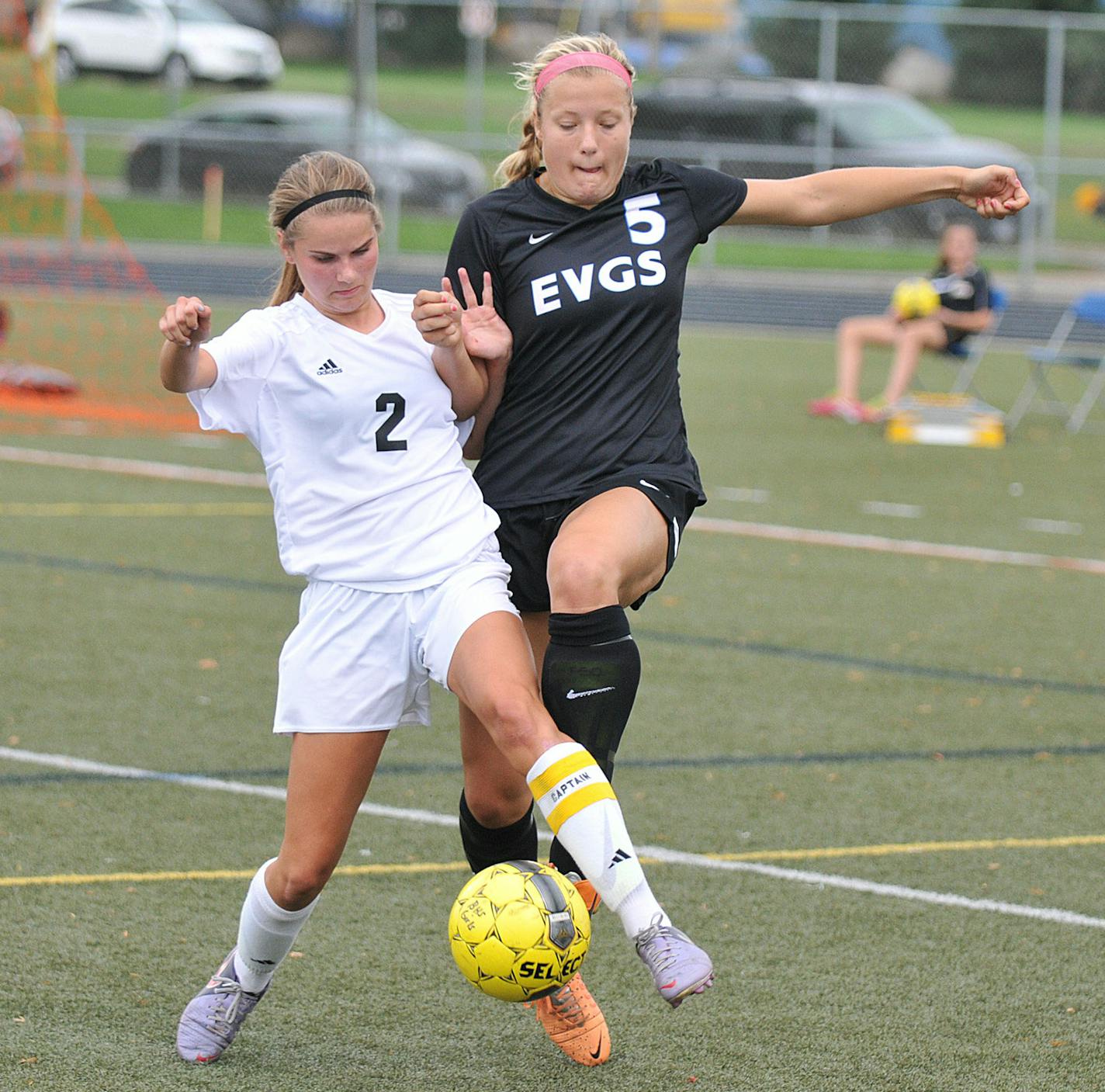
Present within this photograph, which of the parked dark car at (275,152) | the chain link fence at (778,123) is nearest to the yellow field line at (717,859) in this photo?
the chain link fence at (778,123)

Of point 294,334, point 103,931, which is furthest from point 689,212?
point 103,931

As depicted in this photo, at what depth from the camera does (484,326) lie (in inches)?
150

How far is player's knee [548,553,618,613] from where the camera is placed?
3516mm

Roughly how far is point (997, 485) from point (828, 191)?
7.86 metres

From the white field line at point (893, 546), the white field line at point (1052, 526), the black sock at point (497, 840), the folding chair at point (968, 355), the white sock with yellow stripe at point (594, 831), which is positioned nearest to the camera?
the white sock with yellow stripe at point (594, 831)

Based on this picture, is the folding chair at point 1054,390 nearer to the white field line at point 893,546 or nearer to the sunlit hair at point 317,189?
the white field line at point 893,546

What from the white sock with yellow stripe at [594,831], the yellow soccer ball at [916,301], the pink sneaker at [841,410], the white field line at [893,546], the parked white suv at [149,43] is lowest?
the white field line at [893,546]

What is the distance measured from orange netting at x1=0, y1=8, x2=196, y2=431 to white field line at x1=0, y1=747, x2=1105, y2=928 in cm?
757

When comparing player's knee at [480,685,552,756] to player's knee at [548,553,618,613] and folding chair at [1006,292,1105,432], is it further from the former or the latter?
folding chair at [1006,292,1105,432]

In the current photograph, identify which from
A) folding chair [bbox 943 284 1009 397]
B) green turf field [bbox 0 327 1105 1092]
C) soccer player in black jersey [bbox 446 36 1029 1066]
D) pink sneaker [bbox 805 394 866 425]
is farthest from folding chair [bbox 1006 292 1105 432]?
soccer player in black jersey [bbox 446 36 1029 1066]

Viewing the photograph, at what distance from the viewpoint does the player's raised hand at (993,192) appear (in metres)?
4.05

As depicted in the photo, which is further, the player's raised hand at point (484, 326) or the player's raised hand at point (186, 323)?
the player's raised hand at point (484, 326)

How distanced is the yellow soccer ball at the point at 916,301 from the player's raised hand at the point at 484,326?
10.8 metres

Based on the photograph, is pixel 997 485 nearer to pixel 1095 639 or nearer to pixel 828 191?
pixel 1095 639
